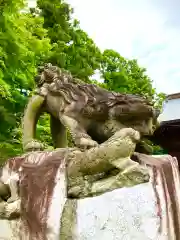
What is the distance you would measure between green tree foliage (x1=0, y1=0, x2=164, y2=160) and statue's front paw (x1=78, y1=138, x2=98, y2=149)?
3.16 feet

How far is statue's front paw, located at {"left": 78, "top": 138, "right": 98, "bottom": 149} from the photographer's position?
3.98 metres

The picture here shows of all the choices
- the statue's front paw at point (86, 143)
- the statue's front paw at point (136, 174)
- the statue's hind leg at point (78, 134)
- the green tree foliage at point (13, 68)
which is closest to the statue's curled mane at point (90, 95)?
the statue's hind leg at point (78, 134)

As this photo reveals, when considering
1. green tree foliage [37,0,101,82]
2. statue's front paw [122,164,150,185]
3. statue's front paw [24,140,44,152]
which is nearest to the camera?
statue's front paw [122,164,150,185]

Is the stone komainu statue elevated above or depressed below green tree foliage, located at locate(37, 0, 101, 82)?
below

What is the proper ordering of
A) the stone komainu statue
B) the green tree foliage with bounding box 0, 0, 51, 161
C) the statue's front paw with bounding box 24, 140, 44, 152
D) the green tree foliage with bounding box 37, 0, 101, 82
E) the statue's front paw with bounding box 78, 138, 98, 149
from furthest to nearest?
the green tree foliage with bounding box 37, 0, 101, 82, the green tree foliage with bounding box 0, 0, 51, 161, the statue's front paw with bounding box 24, 140, 44, 152, the stone komainu statue, the statue's front paw with bounding box 78, 138, 98, 149

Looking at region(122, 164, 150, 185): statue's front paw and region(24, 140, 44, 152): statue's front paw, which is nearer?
region(122, 164, 150, 185): statue's front paw

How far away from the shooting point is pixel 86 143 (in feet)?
13.1

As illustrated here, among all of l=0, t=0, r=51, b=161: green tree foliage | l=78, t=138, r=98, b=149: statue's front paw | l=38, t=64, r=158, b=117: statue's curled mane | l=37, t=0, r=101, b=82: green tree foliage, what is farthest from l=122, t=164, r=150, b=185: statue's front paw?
l=37, t=0, r=101, b=82: green tree foliage

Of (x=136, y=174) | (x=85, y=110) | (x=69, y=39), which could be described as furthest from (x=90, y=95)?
(x=69, y=39)

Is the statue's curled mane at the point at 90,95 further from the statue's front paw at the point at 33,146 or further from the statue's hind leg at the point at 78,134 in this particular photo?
the statue's front paw at the point at 33,146

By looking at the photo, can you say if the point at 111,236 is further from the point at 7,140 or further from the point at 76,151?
the point at 7,140

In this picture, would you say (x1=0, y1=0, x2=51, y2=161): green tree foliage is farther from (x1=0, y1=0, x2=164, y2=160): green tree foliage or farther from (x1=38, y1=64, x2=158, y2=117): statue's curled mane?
(x1=38, y1=64, x2=158, y2=117): statue's curled mane

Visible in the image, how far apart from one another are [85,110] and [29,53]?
6710mm

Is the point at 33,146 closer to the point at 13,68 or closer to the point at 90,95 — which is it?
the point at 90,95
